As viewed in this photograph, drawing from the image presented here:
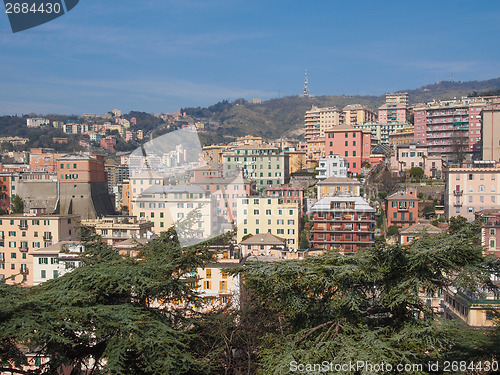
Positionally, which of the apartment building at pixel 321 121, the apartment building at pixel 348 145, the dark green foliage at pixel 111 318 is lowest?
the dark green foliage at pixel 111 318

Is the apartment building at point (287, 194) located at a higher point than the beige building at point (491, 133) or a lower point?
lower

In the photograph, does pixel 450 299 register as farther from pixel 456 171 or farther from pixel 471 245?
pixel 456 171

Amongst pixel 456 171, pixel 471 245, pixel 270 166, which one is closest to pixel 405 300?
pixel 471 245

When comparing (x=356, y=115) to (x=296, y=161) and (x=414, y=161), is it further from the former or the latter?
(x=414, y=161)

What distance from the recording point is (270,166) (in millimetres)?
39688

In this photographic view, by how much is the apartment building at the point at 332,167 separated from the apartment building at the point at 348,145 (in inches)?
60.0

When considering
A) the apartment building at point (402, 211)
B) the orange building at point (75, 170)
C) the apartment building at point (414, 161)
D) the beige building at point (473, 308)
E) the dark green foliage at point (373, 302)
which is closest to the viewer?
the dark green foliage at point (373, 302)

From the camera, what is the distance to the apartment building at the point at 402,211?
86.7ft

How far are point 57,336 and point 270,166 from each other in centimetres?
3418

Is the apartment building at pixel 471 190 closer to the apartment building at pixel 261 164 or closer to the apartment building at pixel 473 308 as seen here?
the apartment building at pixel 261 164

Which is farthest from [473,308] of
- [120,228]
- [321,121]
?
[321,121]

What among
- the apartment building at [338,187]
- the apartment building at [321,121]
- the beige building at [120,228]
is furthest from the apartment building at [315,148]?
the beige building at [120,228]

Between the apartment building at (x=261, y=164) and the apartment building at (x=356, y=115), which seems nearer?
the apartment building at (x=261, y=164)

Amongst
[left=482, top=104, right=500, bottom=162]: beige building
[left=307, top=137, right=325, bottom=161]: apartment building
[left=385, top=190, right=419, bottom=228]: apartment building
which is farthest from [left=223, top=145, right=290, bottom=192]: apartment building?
[left=307, top=137, right=325, bottom=161]: apartment building
